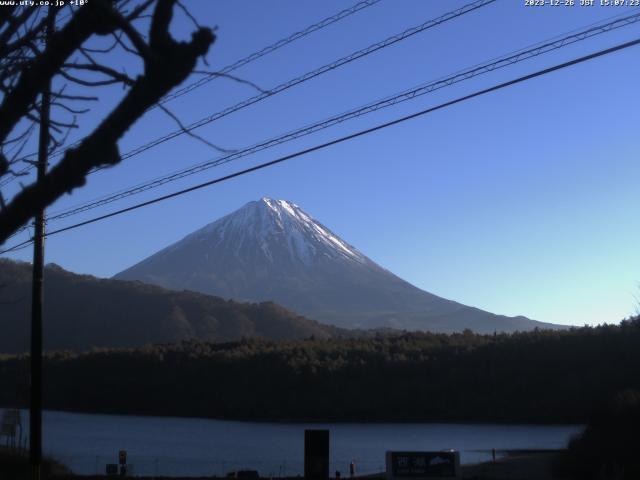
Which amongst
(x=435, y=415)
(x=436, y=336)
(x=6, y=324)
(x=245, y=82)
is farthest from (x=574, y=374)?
(x=6, y=324)

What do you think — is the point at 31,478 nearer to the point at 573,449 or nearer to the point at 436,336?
the point at 573,449

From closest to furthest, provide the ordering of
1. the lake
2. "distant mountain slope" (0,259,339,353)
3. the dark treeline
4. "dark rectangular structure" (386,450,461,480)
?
"dark rectangular structure" (386,450,461,480) < the lake < the dark treeline < "distant mountain slope" (0,259,339,353)

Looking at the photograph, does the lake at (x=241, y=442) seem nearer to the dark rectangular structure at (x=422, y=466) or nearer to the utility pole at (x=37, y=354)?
the utility pole at (x=37, y=354)

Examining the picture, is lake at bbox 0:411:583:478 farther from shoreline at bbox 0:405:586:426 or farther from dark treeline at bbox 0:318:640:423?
dark treeline at bbox 0:318:640:423

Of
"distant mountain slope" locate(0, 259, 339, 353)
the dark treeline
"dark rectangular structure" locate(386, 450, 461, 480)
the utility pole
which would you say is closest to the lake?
the dark treeline

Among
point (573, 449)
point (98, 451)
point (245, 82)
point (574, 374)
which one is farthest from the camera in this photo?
point (574, 374)
